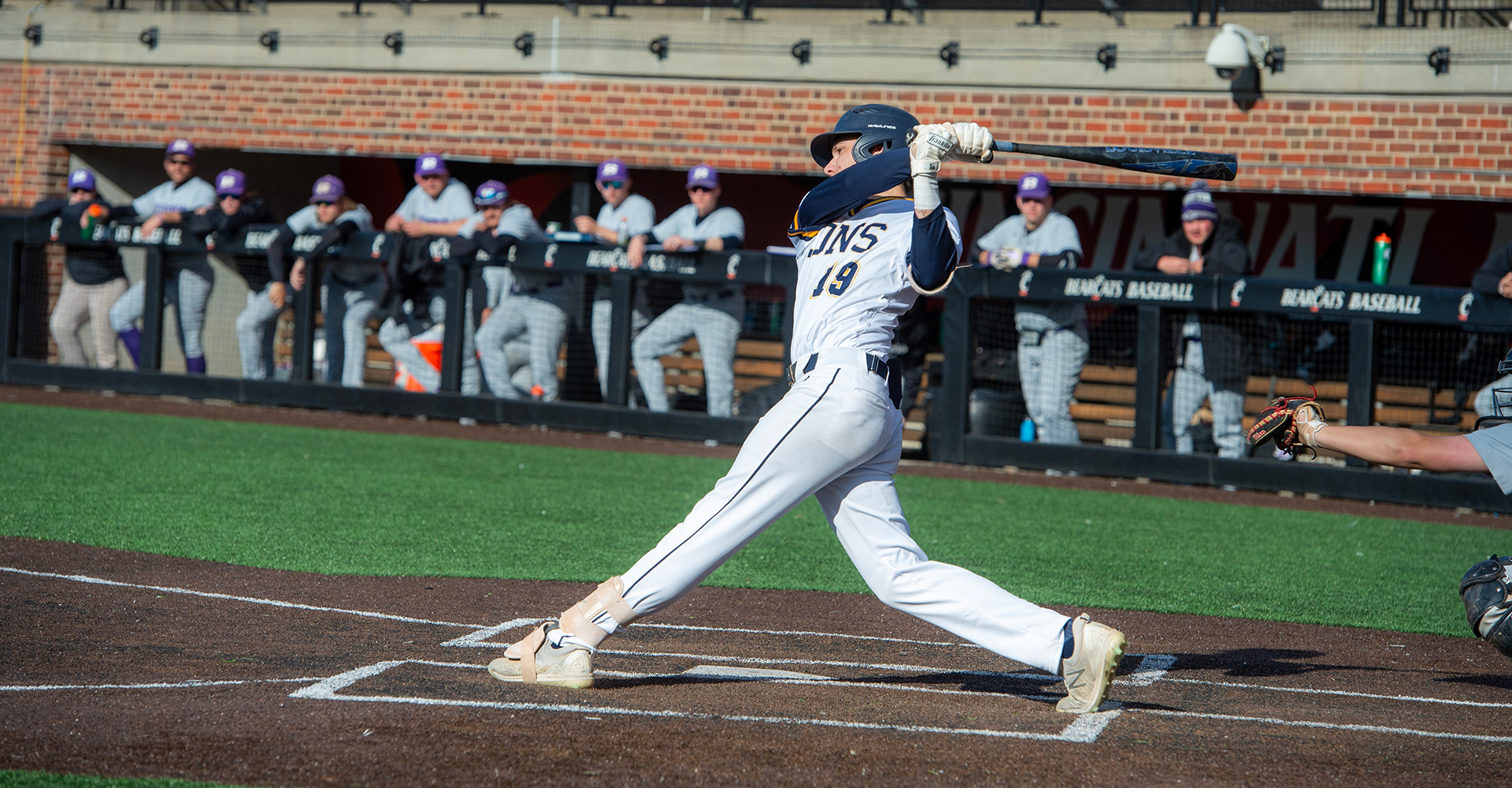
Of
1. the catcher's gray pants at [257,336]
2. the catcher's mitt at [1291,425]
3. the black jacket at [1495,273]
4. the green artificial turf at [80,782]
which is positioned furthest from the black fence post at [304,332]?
the catcher's mitt at [1291,425]

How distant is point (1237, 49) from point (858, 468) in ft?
29.6

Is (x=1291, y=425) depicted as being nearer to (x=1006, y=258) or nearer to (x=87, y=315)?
(x=1006, y=258)

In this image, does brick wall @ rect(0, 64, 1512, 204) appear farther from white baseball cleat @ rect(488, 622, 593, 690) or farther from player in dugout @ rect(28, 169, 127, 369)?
white baseball cleat @ rect(488, 622, 593, 690)

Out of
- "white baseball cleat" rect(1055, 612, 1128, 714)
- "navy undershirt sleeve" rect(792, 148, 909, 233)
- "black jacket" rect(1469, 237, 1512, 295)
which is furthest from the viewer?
"black jacket" rect(1469, 237, 1512, 295)

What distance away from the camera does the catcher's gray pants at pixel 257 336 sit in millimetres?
12172

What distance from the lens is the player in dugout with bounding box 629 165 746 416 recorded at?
10891 millimetres

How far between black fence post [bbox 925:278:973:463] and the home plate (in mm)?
6353

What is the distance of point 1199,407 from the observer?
31.7 feet

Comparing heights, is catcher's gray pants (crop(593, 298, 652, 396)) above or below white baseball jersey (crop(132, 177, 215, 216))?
below

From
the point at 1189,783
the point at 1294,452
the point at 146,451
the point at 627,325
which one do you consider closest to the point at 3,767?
the point at 1189,783

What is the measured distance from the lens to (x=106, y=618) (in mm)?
4652

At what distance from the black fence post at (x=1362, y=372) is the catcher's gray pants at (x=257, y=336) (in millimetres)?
8710

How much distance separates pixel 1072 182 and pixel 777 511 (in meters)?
9.48

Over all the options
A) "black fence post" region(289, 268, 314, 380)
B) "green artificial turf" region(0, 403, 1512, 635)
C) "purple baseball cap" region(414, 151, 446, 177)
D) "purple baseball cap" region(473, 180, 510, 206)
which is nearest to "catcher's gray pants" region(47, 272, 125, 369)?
"black fence post" region(289, 268, 314, 380)
